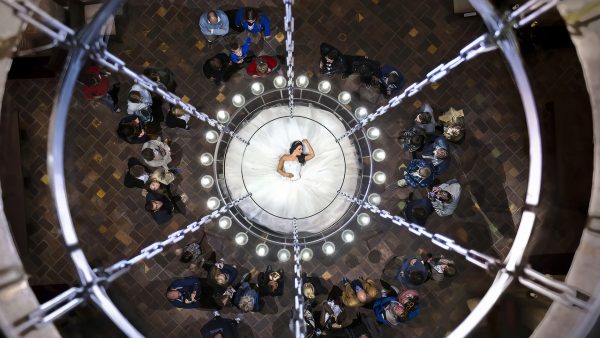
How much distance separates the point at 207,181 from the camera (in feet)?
29.6

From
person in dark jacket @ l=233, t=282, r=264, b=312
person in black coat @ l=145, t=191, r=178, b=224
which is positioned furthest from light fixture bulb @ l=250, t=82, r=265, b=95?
person in dark jacket @ l=233, t=282, r=264, b=312

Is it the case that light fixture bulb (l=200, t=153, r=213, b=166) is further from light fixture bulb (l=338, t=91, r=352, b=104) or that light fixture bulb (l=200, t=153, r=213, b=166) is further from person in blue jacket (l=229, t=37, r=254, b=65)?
light fixture bulb (l=338, t=91, r=352, b=104)

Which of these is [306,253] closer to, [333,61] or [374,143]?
[374,143]

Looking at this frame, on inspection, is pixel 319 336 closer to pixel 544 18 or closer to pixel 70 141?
pixel 70 141

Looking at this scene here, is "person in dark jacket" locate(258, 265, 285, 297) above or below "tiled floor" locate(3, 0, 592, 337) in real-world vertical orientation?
below

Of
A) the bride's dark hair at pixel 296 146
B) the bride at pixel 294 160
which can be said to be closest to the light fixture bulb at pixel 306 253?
the bride at pixel 294 160

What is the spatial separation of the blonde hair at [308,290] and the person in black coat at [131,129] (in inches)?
170

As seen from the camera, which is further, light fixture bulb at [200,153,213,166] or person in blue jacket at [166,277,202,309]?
light fixture bulb at [200,153,213,166]

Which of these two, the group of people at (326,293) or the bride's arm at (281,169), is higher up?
the bride's arm at (281,169)

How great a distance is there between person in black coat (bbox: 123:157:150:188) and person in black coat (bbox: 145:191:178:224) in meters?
0.30

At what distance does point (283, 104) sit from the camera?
9141 mm

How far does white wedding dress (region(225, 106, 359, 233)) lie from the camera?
878cm

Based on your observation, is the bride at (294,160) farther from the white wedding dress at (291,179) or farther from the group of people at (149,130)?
the group of people at (149,130)

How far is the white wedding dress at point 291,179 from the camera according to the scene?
878 centimetres
